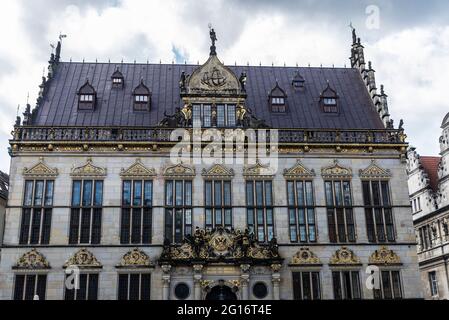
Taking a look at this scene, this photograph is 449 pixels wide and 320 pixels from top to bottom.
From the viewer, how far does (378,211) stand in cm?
3231

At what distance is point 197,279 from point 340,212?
938 centimetres

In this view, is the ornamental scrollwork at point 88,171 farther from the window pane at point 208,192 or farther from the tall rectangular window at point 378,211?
the tall rectangular window at point 378,211

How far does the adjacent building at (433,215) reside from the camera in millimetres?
44000

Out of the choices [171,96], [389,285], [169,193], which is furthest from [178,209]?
[389,285]

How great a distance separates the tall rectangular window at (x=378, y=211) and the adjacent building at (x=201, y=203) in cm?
7

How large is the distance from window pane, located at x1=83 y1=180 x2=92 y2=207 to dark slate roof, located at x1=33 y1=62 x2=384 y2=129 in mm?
4212

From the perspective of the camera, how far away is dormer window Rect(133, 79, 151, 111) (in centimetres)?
3519

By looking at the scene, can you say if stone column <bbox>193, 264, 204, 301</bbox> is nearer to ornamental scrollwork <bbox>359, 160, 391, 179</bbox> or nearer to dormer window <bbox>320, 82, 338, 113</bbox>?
ornamental scrollwork <bbox>359, 160, 391, 179</bbox>

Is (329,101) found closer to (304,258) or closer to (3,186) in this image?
(304,258)

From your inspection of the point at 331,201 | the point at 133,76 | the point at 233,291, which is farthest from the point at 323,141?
the point at 133,76

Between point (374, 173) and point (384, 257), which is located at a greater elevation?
point (374, 173)

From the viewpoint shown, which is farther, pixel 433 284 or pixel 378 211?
pixel 433 284

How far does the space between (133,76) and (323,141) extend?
14.3 meters
